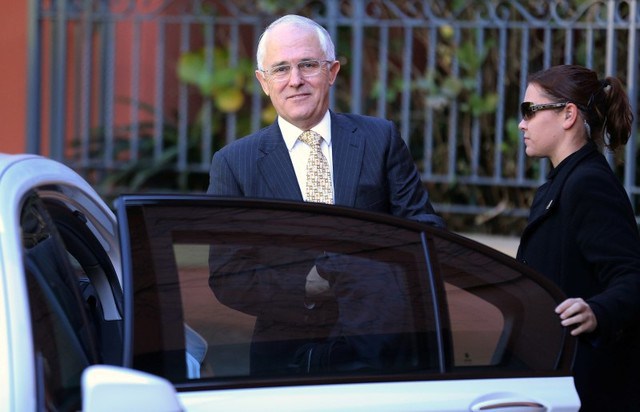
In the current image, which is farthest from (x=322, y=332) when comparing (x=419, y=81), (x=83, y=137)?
(x=83, y=137)

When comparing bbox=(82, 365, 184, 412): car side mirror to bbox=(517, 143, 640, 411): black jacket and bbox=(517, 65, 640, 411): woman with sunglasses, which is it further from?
bbox=(517, 143, 640, 411): black jacket

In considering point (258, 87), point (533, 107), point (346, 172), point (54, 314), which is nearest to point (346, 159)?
point (346, 172)

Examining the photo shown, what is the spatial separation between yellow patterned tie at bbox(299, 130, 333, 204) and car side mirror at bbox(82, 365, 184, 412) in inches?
49.1

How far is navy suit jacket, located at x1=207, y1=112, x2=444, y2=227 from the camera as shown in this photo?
3.42m

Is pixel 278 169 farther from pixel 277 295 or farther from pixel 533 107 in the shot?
pixel 277 295

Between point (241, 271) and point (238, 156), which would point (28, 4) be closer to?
point (238, 156)

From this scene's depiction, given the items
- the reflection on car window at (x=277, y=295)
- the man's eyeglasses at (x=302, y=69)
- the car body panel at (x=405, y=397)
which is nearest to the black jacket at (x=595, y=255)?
the car body panel at (x=405, y=397)

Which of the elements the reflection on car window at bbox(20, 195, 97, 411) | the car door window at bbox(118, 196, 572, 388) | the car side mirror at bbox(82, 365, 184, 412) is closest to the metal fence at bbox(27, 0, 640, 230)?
the car door window at bbox(118, 196, 572, 388)

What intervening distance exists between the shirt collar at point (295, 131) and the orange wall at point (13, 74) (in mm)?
5613

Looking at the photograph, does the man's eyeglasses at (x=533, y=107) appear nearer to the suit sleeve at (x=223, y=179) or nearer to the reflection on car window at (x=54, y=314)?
the suit sleeve at (x=223, y=179)

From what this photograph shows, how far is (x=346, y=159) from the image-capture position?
11.3 feet

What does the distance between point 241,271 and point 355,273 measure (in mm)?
261

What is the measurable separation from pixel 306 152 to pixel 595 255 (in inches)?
35.4

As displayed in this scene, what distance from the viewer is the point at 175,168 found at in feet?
27.9
